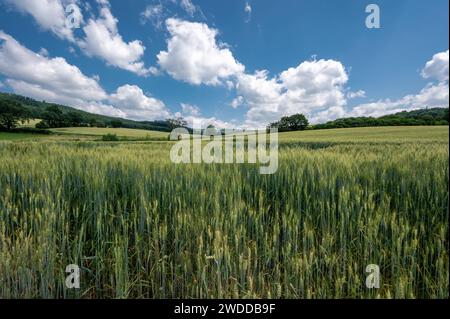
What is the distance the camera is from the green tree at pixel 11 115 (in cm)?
4091

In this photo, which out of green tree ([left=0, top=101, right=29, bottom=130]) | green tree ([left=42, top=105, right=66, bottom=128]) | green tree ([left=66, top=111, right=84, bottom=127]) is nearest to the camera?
green tree ([left=0, top=101, right=29, bottom=130])

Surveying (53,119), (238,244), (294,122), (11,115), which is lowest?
(238,244)

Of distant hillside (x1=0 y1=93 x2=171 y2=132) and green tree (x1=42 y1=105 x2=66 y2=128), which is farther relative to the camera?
distant hillside (x1=0 y1=93 x2=171 y2=132)

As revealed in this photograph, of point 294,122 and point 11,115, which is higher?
point 294,122

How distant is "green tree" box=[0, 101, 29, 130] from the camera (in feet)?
134

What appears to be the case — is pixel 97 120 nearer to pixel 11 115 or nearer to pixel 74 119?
pixel 74 119

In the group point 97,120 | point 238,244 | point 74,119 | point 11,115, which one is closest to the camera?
point 238,244

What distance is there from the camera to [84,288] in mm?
1719

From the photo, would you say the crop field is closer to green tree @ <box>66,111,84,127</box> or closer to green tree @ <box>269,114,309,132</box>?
green tree @ <box>66,111,84,127</box>

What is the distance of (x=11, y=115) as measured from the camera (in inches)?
1651

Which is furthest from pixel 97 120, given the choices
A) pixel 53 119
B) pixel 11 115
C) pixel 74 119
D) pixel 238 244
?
pixel 238 244

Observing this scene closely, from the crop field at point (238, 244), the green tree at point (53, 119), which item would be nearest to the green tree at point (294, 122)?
the green tree at point (53, 119)

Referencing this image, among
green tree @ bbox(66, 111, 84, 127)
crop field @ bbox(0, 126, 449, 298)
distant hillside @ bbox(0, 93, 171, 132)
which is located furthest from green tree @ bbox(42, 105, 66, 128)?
crop field @ bbox(0, 126, 449, 298)
